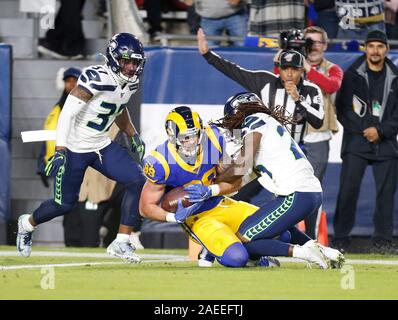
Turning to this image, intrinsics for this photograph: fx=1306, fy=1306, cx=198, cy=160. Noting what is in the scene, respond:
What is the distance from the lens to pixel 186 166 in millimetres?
8875

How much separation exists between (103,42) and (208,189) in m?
4.83

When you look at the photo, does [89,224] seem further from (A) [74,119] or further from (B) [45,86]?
(A) [74,119]

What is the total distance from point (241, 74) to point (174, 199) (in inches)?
98.4

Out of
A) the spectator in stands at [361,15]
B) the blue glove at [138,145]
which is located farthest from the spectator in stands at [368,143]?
the blue glove at [138,145]

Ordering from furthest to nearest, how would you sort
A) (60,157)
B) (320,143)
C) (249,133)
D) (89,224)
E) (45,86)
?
(45,86)
(89,224)
(320,143)
(60,157)
(249,133)

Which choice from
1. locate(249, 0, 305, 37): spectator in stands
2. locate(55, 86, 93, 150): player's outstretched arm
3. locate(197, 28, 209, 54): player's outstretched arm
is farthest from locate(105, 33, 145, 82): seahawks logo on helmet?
locate(249, 0, 305, 37): spectator in stands

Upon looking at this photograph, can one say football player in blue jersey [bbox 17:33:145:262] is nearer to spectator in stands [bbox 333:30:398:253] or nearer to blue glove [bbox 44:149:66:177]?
blue glove [bbox 44:149:66:177]

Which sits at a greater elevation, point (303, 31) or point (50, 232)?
point (303, 31)

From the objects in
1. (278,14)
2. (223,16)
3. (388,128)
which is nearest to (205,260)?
(388,128)

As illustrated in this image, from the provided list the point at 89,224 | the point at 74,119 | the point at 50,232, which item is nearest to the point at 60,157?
the point at 74,119

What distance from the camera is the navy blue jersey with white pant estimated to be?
9445 mm

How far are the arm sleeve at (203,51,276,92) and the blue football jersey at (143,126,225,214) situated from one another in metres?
1.85

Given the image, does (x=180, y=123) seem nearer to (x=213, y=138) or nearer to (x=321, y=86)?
(x=213, y=138)

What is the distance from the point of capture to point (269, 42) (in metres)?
11.8
